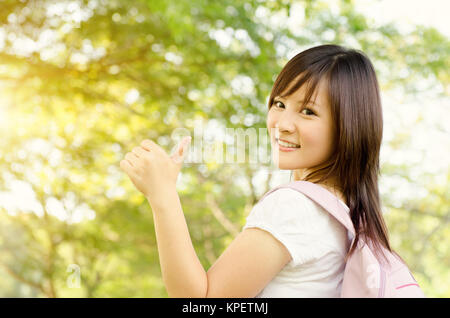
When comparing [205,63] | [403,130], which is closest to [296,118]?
[205,63]

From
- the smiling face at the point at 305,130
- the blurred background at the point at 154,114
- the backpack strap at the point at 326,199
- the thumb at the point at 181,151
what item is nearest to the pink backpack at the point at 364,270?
the backpack strap at the point at 326,199

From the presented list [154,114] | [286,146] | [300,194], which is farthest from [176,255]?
[154,114]

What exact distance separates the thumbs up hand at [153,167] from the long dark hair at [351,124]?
357mm

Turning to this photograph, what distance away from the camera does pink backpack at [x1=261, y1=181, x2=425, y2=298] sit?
102 cm

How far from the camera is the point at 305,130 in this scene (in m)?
1.19

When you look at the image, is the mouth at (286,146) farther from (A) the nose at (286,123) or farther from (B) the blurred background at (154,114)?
(B) the blurred background at (154,114)

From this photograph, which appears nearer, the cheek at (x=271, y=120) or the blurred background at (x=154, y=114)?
the cheek at (x=271, y=120)

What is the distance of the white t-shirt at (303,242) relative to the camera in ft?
3.38

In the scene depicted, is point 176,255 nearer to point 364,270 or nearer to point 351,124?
point 364,270

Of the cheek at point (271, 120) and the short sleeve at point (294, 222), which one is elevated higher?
→ the cheek at point (271, 120)

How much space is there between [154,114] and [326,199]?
5.95 metres

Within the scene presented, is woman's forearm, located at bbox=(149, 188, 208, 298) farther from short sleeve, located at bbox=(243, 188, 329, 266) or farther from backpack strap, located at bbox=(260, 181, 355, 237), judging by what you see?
backpack strap, located at bbox=(260, 181, 355, 237)

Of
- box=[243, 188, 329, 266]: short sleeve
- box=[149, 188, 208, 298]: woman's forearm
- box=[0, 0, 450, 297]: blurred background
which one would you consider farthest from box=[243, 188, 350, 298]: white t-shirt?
box=[0, 0, 450, 297]: blurred background

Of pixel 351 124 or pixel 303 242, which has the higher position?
pixel 351 124
